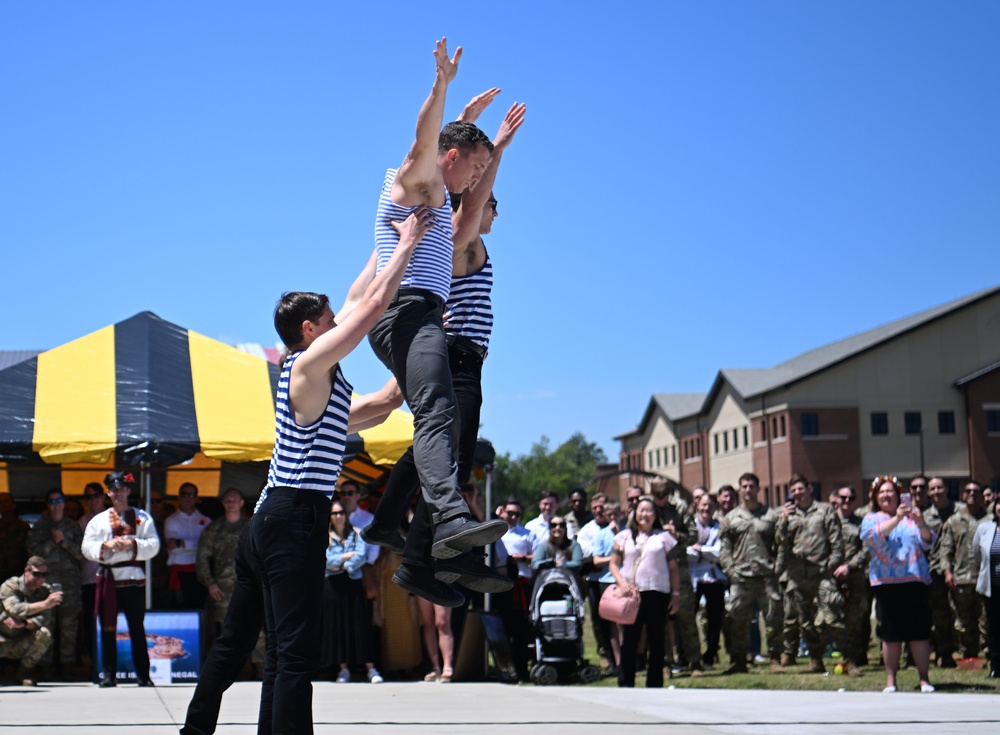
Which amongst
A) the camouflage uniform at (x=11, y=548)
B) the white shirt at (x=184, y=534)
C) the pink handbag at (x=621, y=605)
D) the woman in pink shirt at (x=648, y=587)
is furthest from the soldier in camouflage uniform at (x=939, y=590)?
the camouflage uniform at (x=11, y=548)

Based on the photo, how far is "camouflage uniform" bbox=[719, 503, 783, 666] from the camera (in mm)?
14016

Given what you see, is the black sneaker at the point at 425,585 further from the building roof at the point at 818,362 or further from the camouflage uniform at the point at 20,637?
the building roof at the point at 818,362

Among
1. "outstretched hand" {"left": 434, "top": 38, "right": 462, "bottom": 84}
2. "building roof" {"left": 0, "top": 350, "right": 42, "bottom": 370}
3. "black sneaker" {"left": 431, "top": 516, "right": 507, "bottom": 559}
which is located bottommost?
"black sneaker" {"left": 431, "top": 516, "right": 507, "bottom": 559}

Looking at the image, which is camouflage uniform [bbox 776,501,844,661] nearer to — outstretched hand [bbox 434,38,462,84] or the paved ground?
the paved ground

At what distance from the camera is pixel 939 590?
14.5m

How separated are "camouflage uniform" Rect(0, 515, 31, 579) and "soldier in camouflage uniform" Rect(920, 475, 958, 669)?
9952mm

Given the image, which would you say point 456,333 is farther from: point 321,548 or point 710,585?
point 710,585

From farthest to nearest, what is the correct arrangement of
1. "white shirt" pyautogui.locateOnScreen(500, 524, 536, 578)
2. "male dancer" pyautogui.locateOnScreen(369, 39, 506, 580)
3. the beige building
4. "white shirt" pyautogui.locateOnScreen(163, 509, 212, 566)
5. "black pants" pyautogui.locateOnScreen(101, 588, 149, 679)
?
the beige building
"white shirt" pyautogui.locateOnScreen(500, 524, 536, 578)
"white shirt" pyautogui.locateOnScreen(163, 509, 212, 566)
"black pants" pyautogui.locateOnScreen(101, 588, 149, 679)
"male dancer" pyautogui.locateOnScreen(369, 39, 506, 580)

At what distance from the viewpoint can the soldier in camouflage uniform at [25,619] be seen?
1254 cm

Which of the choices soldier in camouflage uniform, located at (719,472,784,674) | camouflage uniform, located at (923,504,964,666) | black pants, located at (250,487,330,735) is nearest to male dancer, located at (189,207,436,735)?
black pants, located at (250,487,330,735)

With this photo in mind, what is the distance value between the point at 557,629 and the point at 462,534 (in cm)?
838

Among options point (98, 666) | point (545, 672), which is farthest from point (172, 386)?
point (545, 672)

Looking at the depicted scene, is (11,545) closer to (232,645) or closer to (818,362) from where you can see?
(232,645)

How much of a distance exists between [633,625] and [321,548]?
7661mm
